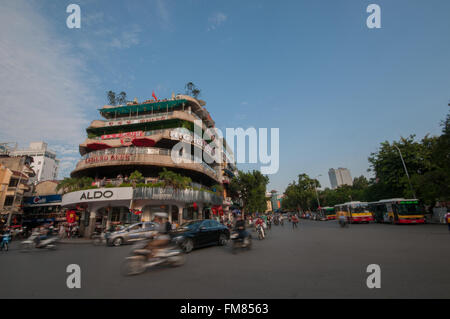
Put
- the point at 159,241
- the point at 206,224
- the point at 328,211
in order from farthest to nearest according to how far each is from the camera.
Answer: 1. the point at 328,211
2. the point at 206,224
3. the point at 159,241

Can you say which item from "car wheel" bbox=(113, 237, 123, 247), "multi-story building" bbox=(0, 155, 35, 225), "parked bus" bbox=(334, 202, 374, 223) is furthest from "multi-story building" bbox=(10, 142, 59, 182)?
"parked bus" bbox=(334, 202, 374, 223)

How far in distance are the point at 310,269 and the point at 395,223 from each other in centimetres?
2316

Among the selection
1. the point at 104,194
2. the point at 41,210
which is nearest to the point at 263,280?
the point at 104,194

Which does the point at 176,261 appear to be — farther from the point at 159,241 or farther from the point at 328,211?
the point at 328,211

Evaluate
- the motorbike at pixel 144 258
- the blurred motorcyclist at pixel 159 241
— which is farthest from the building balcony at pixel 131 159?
the blurred motorcyclist at pixel 159 241

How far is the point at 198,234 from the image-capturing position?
10523mm

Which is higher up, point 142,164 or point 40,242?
point 142,164

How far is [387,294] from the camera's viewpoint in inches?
152

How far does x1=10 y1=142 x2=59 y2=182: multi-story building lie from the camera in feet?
268

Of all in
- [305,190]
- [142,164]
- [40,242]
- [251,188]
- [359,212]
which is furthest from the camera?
[305,190]

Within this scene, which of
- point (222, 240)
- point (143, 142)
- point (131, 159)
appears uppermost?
point (143, 142)

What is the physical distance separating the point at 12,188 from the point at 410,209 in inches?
2223
